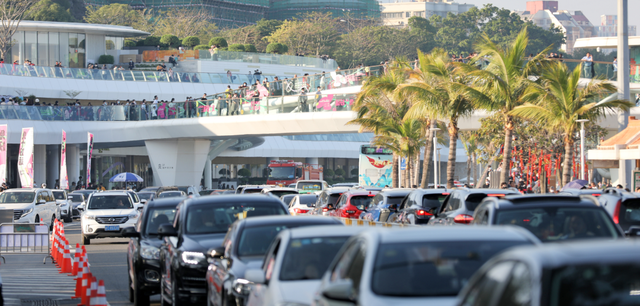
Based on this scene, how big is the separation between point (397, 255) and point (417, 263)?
0.45 feet

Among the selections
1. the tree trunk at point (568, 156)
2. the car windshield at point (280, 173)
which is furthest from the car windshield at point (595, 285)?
the car windshield at point (280, 173)

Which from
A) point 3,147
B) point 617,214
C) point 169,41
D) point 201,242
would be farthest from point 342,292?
point 169,41

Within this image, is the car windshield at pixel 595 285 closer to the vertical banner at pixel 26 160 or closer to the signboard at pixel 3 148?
the signboard at pixel 3 148

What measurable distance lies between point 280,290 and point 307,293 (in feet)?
0.73

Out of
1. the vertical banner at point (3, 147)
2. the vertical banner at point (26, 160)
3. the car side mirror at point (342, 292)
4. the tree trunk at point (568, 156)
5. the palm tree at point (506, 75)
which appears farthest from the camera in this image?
the vertical banner at point (26, 160)

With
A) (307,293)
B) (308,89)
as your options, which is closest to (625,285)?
(307,293)

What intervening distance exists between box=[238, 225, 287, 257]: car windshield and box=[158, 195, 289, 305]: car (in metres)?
1.36

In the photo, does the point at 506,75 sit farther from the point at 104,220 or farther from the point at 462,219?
the point at 462,219

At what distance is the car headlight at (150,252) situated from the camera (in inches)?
482

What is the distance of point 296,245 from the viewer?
23.8 ft

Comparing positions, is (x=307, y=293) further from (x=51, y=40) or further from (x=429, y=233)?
(x=51, y=40)

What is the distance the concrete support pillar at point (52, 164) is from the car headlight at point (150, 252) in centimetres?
5034

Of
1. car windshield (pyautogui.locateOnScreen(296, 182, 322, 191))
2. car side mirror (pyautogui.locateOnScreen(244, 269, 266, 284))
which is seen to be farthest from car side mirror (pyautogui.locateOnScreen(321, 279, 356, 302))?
car windshield (pyautogui.locateOnScreen(296, 182, 322, 191))

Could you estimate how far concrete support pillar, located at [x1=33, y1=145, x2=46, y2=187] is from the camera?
2253 inches
